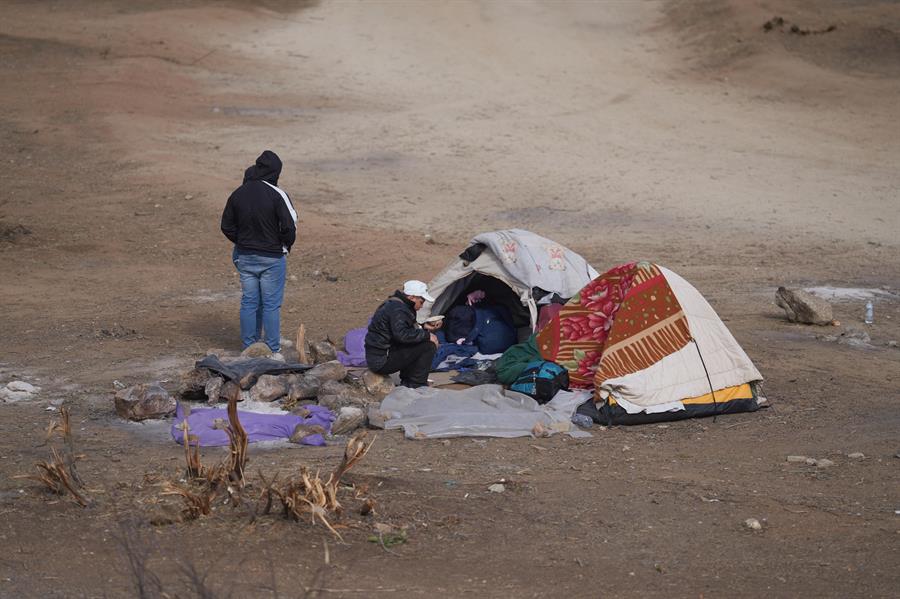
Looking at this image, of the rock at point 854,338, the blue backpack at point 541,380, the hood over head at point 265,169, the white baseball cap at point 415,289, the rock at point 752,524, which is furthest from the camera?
the rock at point 854,338

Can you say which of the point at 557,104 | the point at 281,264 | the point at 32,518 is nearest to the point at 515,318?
the point at 281,264

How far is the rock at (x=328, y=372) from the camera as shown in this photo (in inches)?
374

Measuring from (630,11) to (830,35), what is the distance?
6578 mm

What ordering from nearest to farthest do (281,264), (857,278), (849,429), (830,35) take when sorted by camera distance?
(849,429), (281,264), (857,278), (830,35)

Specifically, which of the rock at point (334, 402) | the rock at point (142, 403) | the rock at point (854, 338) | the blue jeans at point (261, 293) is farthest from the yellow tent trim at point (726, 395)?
the rock at point (142, 403)

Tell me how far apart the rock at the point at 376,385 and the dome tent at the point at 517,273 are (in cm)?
134

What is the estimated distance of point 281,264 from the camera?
10398 mm

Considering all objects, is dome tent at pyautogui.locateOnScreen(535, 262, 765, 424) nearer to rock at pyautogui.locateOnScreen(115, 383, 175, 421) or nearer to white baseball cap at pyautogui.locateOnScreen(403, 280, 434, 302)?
white baseball cap at pyautogui.locateOnScreen(403, 280, 434, 302)

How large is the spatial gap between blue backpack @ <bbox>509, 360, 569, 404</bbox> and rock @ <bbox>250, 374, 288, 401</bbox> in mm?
1883

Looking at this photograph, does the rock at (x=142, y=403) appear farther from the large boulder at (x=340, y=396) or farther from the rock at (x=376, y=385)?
the rock at (x=376, y=385)

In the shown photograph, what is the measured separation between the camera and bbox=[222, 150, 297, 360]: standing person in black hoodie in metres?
10.2

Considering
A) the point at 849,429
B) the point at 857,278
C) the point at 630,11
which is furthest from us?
the point at 630,11

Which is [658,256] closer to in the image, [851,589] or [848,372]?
[848,372]

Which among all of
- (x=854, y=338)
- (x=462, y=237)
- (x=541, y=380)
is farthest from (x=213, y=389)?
(x=462, y=237)
